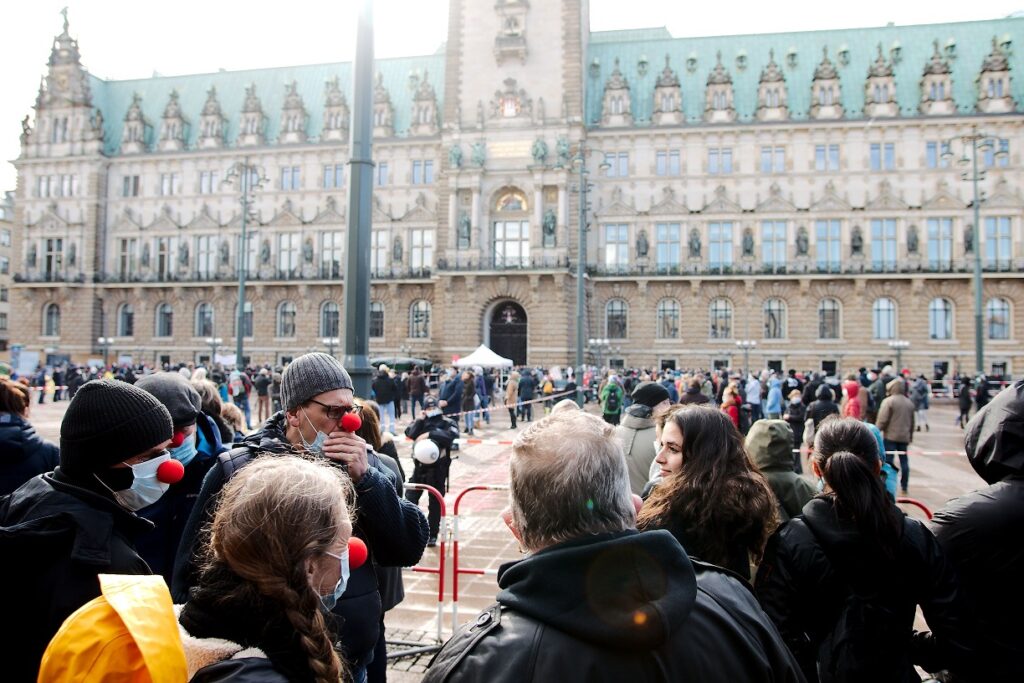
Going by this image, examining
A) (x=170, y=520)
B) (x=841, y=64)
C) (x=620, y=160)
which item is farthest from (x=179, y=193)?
(x=170, y=520)

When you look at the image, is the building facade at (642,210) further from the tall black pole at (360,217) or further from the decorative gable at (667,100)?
the tall black pole at (360,217)

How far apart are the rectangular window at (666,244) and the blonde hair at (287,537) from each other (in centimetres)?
3945

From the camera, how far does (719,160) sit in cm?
4038

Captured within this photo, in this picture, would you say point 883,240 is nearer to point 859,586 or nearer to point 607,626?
point 859,586

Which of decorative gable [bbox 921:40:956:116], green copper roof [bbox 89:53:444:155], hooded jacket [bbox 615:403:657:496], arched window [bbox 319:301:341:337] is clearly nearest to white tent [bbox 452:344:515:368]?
arched window [bbox 319:301:341:337]

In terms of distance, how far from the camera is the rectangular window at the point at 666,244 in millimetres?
40188

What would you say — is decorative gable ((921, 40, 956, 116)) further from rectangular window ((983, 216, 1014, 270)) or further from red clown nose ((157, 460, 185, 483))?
red clown nose ((157, 460, 185, 483))

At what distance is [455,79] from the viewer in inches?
1591

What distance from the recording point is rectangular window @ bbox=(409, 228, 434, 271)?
43031 mm

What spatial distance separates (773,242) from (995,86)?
46.4ft

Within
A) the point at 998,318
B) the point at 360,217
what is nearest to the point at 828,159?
the point at 998,318

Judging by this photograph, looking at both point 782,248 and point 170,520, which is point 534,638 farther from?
point 782,248

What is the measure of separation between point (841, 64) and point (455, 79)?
22.1m

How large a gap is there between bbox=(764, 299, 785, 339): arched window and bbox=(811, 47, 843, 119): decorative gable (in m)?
10.5
